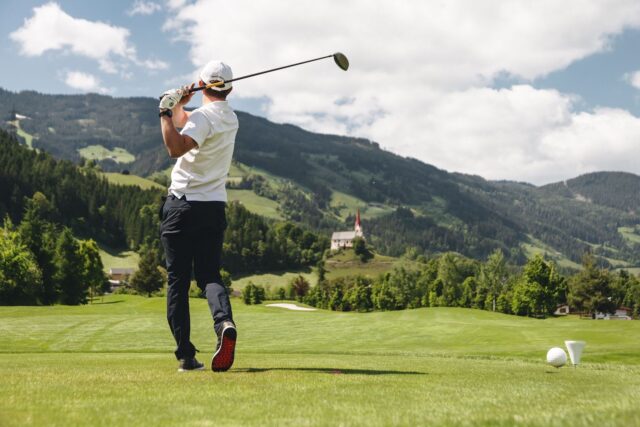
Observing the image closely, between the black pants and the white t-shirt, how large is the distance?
0.15m

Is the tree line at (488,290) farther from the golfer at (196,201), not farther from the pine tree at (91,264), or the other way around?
the golfer at (196,201)

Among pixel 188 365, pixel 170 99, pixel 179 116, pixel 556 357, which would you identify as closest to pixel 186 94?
pixel 179 116

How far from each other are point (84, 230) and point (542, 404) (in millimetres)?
179250

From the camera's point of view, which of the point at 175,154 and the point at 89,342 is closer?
the point at 175,154

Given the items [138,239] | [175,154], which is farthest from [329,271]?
[175,154]

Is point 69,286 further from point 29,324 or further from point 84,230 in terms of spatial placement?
point 84,230

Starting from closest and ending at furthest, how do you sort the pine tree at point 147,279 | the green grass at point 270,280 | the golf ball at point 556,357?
the golf ball at point 556,357, the pine tree at point 147,279, the green grass at point 270,280

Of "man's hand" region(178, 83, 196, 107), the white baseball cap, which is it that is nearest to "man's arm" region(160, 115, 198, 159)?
"man's hand" region(178, 83, 196, 107)

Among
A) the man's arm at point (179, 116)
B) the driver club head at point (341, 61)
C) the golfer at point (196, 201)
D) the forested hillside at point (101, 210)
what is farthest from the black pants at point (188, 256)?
the forested hillside at point (101, 210)

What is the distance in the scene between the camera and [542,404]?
16.8 feet

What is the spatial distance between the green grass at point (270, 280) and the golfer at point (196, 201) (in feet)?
515

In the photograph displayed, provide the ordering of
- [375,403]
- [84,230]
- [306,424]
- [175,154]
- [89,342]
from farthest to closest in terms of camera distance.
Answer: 1. [84,230]
2. [89,342]
3. [175,154]
4. [375,403]
5. [306,424]

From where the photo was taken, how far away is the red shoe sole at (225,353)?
7.18 meters

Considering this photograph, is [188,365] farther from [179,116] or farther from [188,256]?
[179,116]
